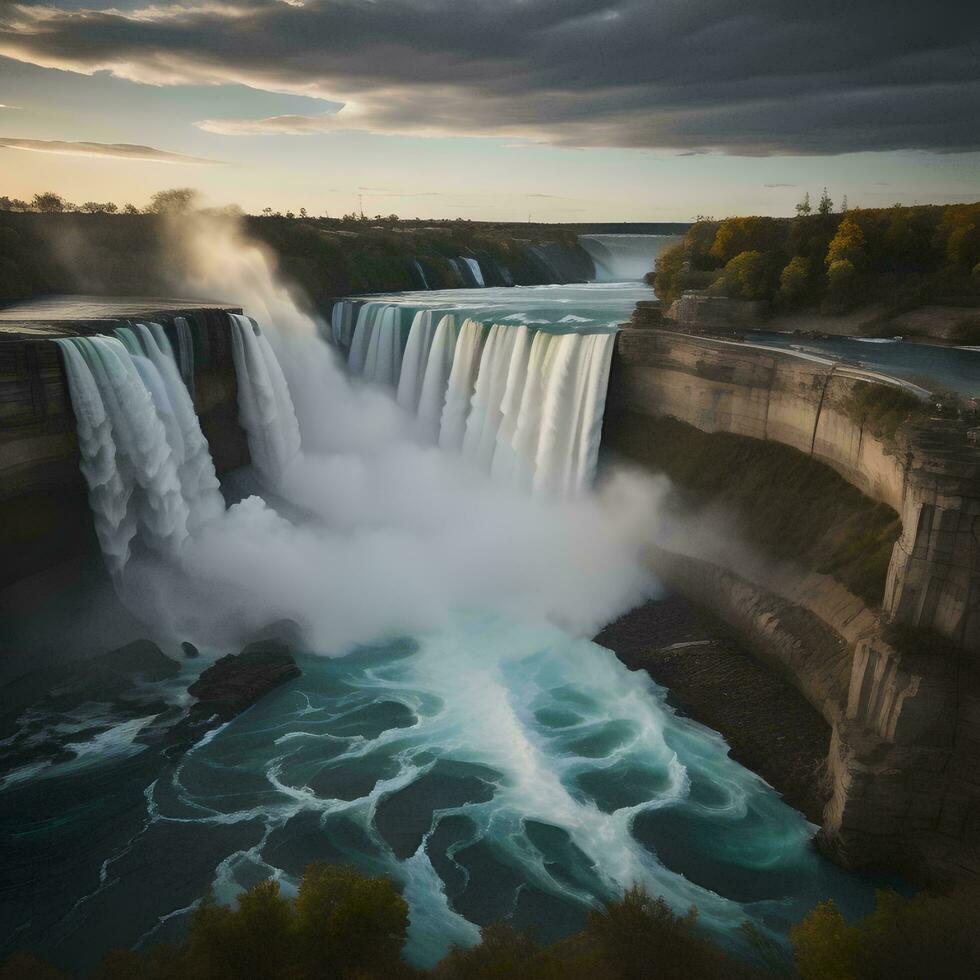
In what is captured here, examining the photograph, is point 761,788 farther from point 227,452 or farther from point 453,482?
point 227,452

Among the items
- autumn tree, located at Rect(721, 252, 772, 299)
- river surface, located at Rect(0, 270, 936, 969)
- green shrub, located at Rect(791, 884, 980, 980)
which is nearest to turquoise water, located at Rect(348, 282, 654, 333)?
autumn tree, located at Rect(721, 252, 772, 299)

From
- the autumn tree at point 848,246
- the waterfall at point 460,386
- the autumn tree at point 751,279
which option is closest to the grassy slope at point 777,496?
the waterfall at point 460,386

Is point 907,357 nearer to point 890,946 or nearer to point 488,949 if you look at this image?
point 890,946

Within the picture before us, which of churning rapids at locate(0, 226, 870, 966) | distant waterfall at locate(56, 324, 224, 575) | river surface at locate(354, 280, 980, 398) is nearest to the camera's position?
churning rapids at locate(0, 226, 870, 966)

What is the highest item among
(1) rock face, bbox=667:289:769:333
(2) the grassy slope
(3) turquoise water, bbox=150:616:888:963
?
(1) rock face, bbox=667:289:769:333

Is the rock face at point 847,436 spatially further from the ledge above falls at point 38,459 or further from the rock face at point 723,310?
the ledge above falls at point 38,459

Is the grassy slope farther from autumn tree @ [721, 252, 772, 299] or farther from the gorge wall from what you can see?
autumn tree @ [721, 252, 772, 299]
